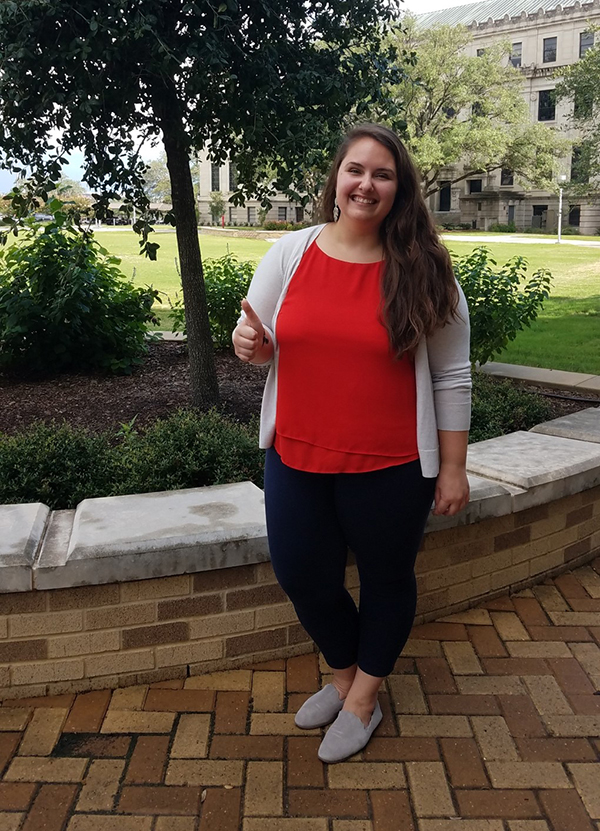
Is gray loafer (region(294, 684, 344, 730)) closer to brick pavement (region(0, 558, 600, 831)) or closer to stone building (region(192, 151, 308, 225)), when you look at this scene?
brick pavement (region(0, 558, 600, 831))

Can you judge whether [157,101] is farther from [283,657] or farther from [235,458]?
[283,657]

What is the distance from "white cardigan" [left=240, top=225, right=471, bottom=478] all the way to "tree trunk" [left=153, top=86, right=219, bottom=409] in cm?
215

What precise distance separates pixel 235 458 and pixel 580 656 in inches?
59.9

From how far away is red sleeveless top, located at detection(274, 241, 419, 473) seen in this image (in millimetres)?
1892

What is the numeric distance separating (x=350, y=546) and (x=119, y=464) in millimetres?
1395

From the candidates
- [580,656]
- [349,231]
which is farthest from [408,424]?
[580,656]

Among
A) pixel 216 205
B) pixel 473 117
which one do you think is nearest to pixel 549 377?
pixel 473 117

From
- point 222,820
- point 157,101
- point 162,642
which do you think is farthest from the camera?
point 157,101

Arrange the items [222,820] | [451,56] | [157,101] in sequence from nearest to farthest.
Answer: [222,820], [157,101], [451,56]

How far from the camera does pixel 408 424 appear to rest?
1963mm

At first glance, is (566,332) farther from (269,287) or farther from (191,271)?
(269,287)

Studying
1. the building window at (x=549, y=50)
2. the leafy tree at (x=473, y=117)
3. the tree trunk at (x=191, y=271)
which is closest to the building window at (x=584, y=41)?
the building window at (x=549, y=50)

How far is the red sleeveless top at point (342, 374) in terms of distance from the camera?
1.89 m

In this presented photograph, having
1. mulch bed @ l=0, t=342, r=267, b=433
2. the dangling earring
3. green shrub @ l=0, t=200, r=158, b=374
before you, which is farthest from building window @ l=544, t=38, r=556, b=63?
the dangling earring
